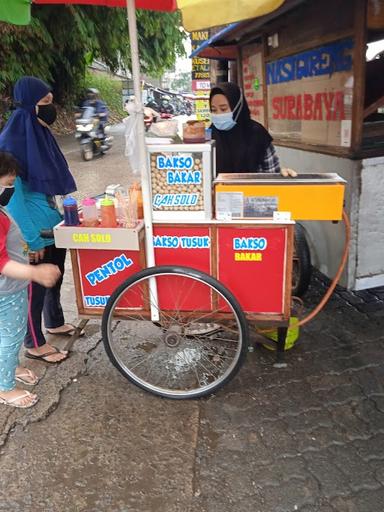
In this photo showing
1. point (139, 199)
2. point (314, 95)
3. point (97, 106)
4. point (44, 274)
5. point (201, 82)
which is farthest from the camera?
point (97, 106)

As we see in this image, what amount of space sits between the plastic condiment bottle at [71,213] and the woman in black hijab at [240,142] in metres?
1.08

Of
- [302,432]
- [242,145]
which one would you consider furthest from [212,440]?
[242,145]

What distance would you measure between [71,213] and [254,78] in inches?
129

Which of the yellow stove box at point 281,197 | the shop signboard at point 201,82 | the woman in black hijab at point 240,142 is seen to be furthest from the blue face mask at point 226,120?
the shop signboard at point 201,82

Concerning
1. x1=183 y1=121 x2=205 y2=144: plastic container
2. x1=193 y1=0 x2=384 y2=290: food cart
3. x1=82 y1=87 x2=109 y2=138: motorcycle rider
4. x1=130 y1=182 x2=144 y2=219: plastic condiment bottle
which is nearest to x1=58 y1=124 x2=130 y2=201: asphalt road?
x1=82 y1=87 x2=109 y2=138: motorcycle rider

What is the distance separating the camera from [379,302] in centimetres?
→ 374

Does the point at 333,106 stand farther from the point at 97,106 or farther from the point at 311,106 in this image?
the point at 97,106

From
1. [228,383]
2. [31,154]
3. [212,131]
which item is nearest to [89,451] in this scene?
[228,383]

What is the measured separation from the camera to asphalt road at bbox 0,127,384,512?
2070 millimetres

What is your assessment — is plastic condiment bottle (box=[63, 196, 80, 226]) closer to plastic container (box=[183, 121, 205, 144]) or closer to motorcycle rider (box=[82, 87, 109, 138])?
plastic container (box=[183, 121, 205, 144])

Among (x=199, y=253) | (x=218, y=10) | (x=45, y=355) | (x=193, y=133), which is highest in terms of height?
(x=218, y=10)

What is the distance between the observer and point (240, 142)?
3.12 metres

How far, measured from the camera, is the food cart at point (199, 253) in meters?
2.41

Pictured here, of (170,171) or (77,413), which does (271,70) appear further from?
(77,413)
